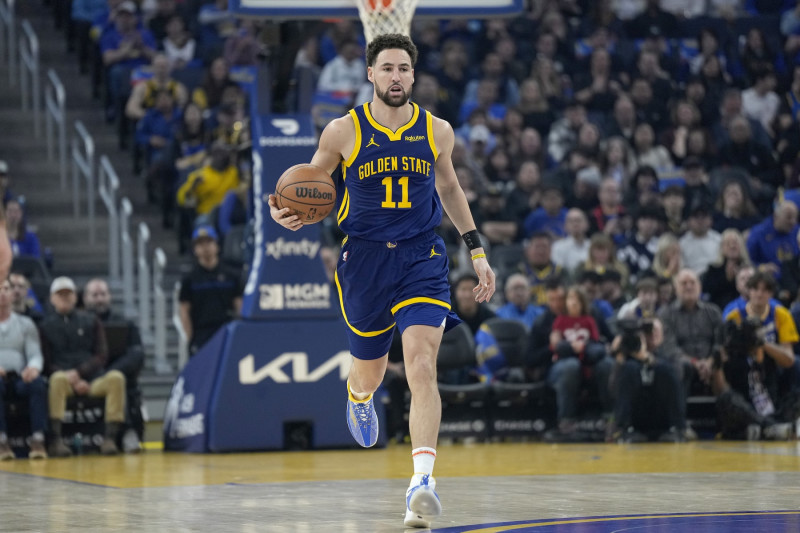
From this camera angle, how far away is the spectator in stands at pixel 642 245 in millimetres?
16328

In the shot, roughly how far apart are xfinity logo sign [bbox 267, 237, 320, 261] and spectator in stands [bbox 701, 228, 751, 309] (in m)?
5.06

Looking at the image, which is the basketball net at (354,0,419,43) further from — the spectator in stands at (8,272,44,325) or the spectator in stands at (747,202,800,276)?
the spectator in stands at (747,202,800,276)

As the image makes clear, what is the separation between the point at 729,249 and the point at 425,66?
21.0ft

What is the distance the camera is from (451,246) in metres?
16.1

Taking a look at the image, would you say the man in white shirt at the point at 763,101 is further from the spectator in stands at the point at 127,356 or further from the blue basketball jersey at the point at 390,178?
the blue basketball jersey at the point at 390,178

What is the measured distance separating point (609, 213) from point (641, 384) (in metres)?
4.38

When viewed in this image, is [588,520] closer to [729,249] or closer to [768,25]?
[729,249]

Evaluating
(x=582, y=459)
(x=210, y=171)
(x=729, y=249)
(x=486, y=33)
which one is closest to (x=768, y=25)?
(x=486, y=33)

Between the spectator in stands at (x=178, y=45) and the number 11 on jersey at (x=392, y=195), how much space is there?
1227cm

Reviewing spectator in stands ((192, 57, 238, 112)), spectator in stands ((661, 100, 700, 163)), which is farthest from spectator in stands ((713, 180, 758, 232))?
spectator in stands ((192, 57, 238, 112))

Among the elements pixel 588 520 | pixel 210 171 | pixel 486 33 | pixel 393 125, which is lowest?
pixel 588 520

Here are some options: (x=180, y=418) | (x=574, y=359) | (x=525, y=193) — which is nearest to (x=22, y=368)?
(x=180, y=418)

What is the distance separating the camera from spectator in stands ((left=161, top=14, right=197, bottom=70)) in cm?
1925

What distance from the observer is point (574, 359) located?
44.7 ft
